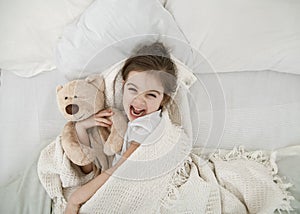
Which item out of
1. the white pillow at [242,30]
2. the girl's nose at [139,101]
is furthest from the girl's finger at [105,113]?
the white pillow at [242,30]

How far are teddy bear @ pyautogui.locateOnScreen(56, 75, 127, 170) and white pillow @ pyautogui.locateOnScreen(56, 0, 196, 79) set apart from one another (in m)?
0.10

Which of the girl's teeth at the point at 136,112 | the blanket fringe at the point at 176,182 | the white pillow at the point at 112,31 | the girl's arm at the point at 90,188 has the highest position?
the white pillow at the point at 112,31

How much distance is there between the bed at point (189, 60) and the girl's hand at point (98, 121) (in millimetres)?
144

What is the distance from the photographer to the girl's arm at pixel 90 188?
43.6 inches

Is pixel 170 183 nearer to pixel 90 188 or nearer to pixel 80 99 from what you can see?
pixel 90 188

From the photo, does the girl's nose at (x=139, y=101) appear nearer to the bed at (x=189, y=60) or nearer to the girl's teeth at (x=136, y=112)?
the girl's teeth at (x=136, y=112)

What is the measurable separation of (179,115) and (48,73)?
1.49 feet

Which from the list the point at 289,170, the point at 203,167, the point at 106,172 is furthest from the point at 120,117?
the point at 289,170

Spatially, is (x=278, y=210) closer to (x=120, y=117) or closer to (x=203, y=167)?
(x=203, y=167)

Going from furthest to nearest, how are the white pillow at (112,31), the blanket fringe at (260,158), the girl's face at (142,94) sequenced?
1. the white pillow at (112,31)
2. the blanket fringe at (260,158)
3. the girl's face at (142,94)

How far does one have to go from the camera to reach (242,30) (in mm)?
1331

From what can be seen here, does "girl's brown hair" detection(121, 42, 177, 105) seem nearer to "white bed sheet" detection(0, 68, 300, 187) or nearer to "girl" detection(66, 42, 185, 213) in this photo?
"girl" detection(66, 42, 185, 213)

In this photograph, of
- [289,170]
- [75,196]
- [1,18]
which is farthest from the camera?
[1,18]

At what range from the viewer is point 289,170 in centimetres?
123
